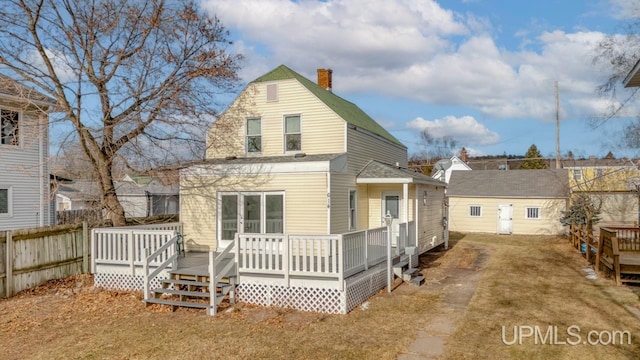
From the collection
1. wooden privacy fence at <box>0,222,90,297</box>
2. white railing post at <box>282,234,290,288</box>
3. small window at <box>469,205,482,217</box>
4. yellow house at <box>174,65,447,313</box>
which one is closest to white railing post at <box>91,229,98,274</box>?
wooden privacy fence at <box>0,222,90,297</box>

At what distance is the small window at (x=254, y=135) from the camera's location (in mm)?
15844

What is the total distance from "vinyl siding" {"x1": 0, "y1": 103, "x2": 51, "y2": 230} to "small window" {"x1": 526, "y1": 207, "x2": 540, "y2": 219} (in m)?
28.4

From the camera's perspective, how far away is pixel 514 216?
100.0 ft

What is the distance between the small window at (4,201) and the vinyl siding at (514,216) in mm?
27127

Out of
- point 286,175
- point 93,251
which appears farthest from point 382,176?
point 93,251

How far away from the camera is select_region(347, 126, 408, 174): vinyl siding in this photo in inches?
594

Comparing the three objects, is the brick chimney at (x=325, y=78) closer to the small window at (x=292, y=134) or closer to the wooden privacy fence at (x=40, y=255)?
the small window at (x=292, y=134)

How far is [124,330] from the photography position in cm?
861

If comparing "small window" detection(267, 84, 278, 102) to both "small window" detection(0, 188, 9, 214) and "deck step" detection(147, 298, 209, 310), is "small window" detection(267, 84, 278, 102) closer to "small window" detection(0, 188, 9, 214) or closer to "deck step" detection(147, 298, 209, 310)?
"deck step" detection(147, 298, 209, 310)

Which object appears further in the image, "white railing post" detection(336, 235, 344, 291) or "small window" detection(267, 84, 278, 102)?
"small window" detection(267, 84, 278, 102)

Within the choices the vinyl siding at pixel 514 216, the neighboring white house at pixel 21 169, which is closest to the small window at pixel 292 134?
the neighboring white house at pixel 21 169

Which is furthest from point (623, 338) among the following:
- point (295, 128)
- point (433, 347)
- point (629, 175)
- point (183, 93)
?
point (629, 175)

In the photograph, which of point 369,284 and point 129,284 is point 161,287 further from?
point 369,284

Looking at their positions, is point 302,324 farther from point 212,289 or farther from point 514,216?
point 514,216
